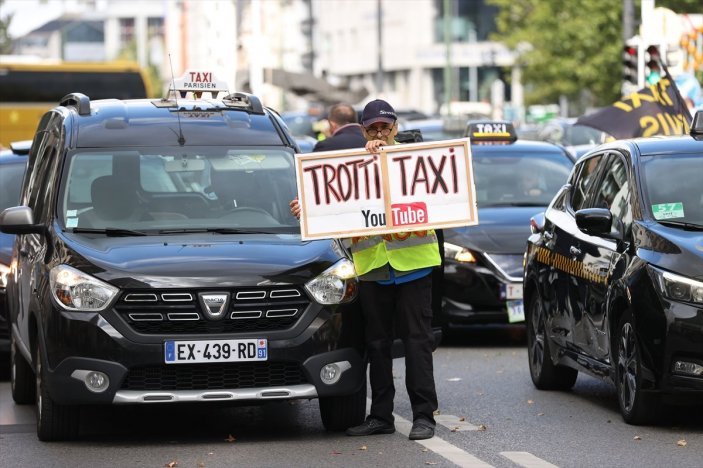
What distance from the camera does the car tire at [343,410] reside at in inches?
405

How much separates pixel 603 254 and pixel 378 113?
5.71ft

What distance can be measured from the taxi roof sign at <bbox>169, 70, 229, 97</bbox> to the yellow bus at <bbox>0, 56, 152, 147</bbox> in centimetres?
3203

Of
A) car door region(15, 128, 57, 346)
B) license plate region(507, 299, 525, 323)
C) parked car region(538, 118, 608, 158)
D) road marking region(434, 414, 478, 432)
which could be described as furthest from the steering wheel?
parked car region(538, 118, 608, 158)

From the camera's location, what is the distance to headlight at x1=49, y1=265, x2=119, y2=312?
9.66m

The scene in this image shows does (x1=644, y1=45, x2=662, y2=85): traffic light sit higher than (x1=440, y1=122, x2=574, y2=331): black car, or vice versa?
(x1=644, y1=45, x2=662, y2=85): traffic light

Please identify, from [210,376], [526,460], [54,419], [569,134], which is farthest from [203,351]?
[569,134]

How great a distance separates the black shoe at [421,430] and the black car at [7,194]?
408 centimetres

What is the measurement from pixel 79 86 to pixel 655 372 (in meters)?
38.5

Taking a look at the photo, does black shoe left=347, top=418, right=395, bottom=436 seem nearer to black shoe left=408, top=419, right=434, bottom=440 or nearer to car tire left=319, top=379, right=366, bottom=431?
car tire left=319, top=379, right=366, bottom=431

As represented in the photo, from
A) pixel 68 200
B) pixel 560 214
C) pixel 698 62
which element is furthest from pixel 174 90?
pixel 698 62

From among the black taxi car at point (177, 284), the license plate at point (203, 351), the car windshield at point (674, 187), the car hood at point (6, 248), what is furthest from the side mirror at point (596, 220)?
the car hood at point (6, 248)

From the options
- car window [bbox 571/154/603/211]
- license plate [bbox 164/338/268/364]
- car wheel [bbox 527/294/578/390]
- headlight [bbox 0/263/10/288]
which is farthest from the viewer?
headlight [bbox 0/263/10/288]

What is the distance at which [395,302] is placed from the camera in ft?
33.6

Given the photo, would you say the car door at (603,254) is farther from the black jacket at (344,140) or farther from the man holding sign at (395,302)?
the black jacket at (344,140)
